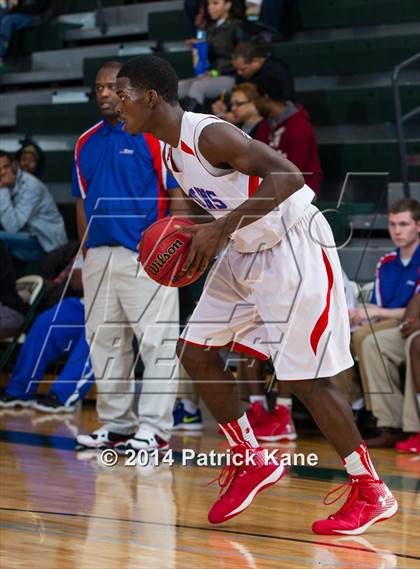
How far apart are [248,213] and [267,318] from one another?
1.65 feet

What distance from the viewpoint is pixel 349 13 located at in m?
9.50

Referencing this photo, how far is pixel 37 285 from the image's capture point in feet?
27.6

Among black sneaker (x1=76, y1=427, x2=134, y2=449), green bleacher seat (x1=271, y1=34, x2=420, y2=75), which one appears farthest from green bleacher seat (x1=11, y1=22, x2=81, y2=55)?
black sneaker (x1=76, y1=427, x2=134, y2=449)

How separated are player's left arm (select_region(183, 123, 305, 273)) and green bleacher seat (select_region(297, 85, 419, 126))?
4679 mm

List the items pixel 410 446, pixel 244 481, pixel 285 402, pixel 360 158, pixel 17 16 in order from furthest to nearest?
pixel 17 16
pixel 360 158
pixel 285 402
pixel 410 446
pixel 244 481

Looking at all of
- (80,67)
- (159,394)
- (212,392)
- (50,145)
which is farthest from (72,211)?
(212,392)

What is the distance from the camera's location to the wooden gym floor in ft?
13.1

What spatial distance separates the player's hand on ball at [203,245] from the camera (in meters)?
4.09

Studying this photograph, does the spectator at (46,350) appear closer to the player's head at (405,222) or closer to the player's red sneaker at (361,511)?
the player's head at (405,222)

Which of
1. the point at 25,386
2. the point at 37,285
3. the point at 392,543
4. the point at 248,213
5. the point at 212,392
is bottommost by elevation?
the point at 25,386

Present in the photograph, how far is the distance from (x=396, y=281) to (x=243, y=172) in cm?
288

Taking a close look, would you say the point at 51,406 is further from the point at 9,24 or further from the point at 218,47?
the point at 9,24

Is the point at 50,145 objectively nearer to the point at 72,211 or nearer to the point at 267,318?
the point at 72,211

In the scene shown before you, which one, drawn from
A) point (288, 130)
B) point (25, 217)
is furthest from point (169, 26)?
point (288, 130)
